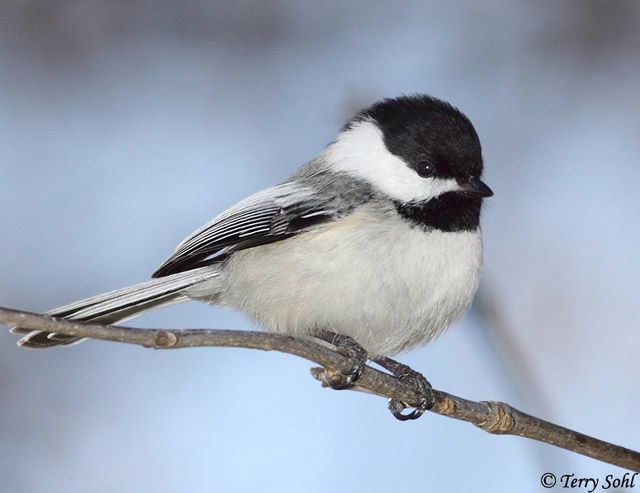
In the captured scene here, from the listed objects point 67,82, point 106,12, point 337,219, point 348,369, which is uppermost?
point 106,12

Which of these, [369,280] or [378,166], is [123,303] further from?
[378,166]

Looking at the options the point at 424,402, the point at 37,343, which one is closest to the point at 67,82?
the point at 37,343

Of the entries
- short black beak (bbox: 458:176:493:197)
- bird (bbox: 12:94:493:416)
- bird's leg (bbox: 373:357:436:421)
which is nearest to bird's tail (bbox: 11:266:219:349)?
bird (bbox: 12:94:493:416)

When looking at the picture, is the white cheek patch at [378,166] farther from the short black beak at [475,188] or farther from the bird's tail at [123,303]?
the bird's tail at [123,303]

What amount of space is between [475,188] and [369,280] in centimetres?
36

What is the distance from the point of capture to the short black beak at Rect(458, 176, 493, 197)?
6.29 feet

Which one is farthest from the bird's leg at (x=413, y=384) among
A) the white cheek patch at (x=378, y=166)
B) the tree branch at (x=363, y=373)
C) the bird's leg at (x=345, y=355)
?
the white cheek patch at (x=378, y=166)

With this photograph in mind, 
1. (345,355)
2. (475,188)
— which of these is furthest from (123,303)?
(475,188)

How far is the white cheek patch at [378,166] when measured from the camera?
1.94 m

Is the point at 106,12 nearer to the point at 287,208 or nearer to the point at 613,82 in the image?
the point at 287,208

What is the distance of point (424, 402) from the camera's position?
1.87m

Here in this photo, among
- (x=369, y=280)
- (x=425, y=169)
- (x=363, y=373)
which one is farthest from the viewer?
(x=425, y=169)

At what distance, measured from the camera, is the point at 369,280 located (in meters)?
1.83

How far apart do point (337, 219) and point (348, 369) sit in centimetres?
40
